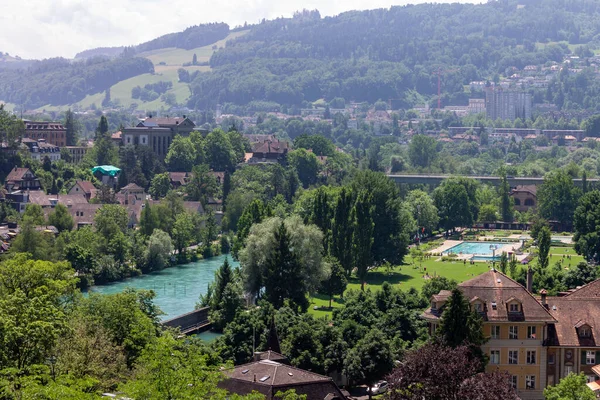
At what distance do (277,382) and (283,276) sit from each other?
24786mm

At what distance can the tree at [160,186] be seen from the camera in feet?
398

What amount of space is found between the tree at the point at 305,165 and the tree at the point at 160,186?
18210 mm

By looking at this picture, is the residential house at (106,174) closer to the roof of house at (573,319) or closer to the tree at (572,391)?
the roof of house at (573,319)

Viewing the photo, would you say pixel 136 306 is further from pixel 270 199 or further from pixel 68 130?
pixel 68 130

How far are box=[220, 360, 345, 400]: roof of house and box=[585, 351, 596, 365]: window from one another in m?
10.5

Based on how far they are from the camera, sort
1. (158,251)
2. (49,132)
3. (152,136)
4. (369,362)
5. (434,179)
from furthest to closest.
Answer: (434,179) → (49,132) → (152,136) → (158,251) → (369,362)

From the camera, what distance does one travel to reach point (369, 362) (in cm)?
4903

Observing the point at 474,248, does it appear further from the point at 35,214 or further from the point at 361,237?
the point at 35,214

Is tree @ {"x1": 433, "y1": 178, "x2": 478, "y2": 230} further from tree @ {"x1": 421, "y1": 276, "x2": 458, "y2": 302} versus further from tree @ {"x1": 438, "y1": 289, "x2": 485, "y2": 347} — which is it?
tree @ {"x1": 438, "y1": 289, "x2": 485, "y2": 347}

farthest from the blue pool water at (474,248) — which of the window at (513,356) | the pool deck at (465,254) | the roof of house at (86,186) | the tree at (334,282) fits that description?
the window at (513,356)

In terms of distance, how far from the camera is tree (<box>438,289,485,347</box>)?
43969 millimetres

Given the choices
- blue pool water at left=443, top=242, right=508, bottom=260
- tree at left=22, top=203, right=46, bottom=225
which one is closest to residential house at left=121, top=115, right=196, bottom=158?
blue pool water at left=443, top=242, right=508, bottom=260

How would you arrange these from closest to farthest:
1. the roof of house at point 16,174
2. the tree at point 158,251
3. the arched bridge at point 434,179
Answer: the tree at point 158,251 → the roof of house at point 16,174 → the arched bridge at point 434,179

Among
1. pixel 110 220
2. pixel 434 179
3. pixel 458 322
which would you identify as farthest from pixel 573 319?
pixel 434 179
